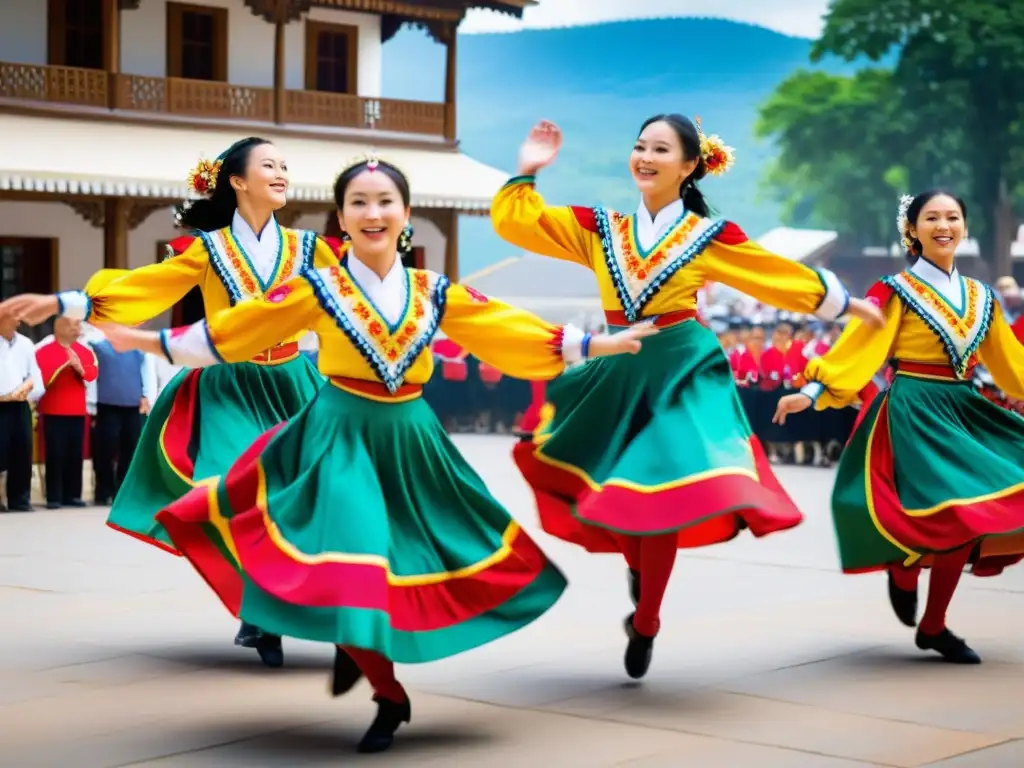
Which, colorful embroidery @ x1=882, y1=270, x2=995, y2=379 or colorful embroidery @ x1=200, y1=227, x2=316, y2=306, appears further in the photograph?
colorful embroidery @ x1=882, y1=270, x2=995, y2=379

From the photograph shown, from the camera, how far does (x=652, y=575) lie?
6203 millimetres

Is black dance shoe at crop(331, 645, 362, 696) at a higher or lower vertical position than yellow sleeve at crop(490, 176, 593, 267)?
lower

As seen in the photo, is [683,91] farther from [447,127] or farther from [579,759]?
[579,759]

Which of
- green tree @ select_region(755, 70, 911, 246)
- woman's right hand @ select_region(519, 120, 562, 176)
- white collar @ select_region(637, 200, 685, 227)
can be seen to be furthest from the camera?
green tree @ select_region(755, 70, 911, 246)

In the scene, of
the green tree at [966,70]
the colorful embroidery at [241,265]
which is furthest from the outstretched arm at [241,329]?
the green tree at [966,70]

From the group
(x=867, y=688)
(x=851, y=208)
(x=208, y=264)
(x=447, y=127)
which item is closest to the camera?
(x=867, y=688)

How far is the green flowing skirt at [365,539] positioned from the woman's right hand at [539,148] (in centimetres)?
118

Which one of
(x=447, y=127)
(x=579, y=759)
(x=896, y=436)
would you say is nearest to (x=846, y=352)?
(x=896, y=436)

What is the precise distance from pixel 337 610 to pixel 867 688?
2.08 metres

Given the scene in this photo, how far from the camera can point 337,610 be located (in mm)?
5062

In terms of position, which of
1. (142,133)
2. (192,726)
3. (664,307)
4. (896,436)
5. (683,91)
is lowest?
(192,726)

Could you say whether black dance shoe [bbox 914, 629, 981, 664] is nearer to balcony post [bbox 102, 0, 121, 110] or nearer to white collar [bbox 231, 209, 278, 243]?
white collar [bbox 231, 209, 278, 243]

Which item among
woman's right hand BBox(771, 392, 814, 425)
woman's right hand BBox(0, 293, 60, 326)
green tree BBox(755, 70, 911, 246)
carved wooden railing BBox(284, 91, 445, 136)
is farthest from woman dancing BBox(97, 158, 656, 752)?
green tree BBox(755, 70, 911, 246)

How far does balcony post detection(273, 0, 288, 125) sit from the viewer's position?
23.6 m
